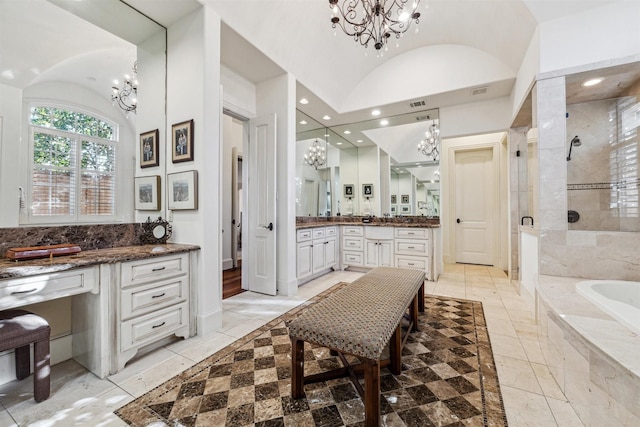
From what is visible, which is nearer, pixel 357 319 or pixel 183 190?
pixel 357 319

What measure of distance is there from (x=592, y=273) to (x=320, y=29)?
3.99 m

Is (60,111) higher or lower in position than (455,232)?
higher

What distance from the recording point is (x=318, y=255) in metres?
4.33

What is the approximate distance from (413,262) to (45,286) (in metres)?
4.13

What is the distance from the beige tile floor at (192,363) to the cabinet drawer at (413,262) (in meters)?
1.21

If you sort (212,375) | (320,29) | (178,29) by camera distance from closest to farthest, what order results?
(212,375)
(178,29)
(320,29)

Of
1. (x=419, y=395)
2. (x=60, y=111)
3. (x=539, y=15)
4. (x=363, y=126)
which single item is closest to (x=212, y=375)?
(x=419, y=395)

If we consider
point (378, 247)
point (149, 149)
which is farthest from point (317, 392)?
point (378, 247)

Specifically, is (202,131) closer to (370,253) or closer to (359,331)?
(359,331)

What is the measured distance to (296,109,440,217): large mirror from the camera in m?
4.70

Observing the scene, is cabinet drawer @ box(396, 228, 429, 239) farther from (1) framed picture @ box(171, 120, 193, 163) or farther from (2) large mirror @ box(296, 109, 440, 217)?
(1) framed picture @ box(171, 120, 193, 163)

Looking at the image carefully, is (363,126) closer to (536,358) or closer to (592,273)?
(592,273)

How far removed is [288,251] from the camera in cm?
348

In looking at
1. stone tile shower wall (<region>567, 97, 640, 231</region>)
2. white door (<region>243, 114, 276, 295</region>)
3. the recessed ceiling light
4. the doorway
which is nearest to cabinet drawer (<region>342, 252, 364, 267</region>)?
white door (<region>243, 114, 276, 295</region>)
